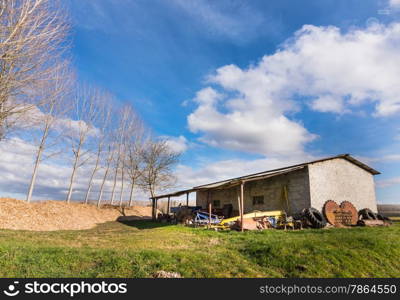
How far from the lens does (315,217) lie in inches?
602

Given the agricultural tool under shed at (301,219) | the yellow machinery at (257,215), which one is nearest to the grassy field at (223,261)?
the agricultural tool under shed at (301,219)

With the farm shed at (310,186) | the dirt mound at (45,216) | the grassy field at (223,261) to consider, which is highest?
the farm shed at (310,186)

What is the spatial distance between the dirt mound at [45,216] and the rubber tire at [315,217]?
1645 cm

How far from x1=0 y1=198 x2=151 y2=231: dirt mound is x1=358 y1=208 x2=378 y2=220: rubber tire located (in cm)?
2109

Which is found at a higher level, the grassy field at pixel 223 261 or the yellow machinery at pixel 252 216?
the yellow machinery at pixel 252 216

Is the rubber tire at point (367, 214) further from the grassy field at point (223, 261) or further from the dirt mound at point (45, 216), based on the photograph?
the dirt mound at point (45, 216)

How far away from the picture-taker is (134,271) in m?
6.30

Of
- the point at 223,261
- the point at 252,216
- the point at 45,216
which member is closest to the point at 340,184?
the point at 252,216

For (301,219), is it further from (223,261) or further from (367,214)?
(223,261)

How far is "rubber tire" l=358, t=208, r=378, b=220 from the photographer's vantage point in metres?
18.0

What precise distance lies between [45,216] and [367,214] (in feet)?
77.9

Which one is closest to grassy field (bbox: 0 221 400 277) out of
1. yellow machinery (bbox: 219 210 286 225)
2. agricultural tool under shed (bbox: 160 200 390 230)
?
agricultural tool under shed (bbox: 160 200 390 230)

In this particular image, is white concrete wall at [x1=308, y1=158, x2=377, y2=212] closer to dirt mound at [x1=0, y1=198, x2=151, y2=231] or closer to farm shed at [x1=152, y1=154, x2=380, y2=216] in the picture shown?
farm shed at [x1=152, y1=154, x2=380, y2=216]

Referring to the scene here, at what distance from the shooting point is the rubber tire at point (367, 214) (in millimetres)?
18000
